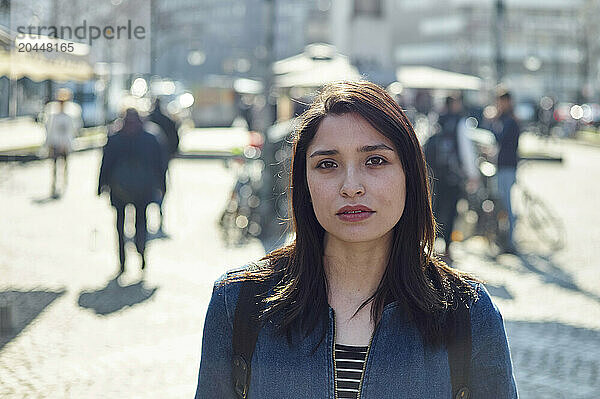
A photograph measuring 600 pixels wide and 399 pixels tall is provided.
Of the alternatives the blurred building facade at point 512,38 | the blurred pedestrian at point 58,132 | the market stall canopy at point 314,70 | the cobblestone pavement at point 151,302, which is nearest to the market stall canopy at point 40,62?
the cobblestone pavement at point 151,302

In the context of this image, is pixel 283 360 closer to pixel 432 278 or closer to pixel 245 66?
pixel 432 278

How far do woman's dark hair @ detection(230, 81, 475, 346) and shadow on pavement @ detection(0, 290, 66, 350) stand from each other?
5.09 metres

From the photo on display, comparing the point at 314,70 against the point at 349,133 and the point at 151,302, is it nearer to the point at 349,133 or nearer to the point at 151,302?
the point at 151,302

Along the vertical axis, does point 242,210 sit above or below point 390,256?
below

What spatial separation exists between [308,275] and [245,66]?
89.4 metres

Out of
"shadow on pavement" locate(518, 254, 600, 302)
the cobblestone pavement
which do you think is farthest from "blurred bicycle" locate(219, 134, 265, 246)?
"shadow on pavement" locate(518, 254, 600, 302)

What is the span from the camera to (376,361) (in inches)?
82.7

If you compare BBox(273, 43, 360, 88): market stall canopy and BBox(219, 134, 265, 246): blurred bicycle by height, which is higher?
BBox(273, 43, 360, 88): market stall canopy

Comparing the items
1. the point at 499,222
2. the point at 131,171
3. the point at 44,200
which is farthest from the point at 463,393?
the point at 44,200

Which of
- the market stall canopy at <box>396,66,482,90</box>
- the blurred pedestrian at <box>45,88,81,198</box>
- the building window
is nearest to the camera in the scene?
the blurred pedestrian at <box>45,88,81,198</box>

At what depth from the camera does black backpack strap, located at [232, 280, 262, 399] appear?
84.4 inches

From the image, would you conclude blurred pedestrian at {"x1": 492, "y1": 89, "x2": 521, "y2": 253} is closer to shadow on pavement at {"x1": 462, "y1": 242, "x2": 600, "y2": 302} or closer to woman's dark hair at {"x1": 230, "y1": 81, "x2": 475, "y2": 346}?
shadow on pavement at {"x1": 462, "y1": 242, "x2": 600, "y2": 302}

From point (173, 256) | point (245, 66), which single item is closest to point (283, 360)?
point (173, 256)

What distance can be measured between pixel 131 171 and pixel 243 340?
25.5ft
